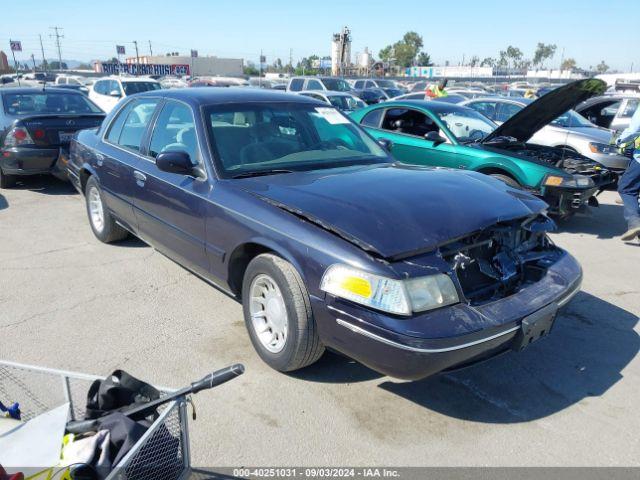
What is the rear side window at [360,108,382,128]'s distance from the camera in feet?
25.8

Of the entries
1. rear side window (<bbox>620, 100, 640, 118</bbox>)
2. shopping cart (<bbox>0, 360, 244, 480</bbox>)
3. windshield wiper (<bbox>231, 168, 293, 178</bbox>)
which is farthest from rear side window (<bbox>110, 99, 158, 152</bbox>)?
rear side window (<bbox>620, 100, 640, 118</bbox>)

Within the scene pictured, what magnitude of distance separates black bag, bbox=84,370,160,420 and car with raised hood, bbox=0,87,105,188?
5885 mm

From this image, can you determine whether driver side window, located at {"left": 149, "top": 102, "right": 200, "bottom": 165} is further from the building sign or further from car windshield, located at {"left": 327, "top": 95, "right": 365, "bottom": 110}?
the building sign

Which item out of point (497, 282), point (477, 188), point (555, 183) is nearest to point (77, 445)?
point (497, 282)

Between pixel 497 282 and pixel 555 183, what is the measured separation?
366 cm

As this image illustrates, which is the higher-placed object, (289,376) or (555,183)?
(555,183)

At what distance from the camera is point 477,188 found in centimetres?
345

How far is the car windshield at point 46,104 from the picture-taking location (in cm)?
793

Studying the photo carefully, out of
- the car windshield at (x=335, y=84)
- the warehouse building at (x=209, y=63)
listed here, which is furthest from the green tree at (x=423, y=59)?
the car windshield at (x=335, y=84)

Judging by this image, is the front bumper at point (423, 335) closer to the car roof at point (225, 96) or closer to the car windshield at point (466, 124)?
the car roof at point (225, 96)

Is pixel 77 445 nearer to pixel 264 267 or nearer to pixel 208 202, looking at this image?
pixel 264 267

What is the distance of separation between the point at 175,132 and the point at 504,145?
464 cm

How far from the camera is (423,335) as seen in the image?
2.48 m

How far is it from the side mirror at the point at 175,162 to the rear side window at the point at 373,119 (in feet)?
15.5
